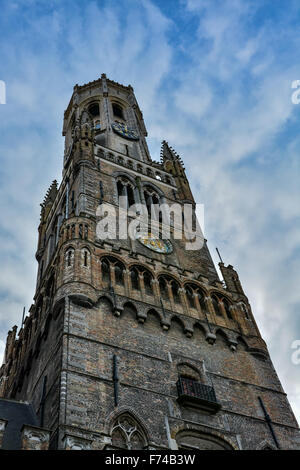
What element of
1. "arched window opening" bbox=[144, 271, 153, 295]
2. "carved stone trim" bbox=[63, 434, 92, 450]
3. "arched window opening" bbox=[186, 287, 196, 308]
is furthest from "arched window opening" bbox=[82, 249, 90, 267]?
"carved stone trim" bbox=[63, 434, 92, 450]

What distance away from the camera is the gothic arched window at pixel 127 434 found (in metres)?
18.0

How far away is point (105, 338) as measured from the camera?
70.9ft

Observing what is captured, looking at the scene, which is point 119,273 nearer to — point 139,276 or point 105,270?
point 105,270

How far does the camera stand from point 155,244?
3053 centimetres

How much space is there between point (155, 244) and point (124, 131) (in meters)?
18.4

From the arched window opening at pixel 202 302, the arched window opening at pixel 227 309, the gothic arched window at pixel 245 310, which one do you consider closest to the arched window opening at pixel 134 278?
the arched window opening at pixel 202 302

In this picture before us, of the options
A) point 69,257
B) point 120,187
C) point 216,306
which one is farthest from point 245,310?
point 120,187

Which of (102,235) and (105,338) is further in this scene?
(102,235)

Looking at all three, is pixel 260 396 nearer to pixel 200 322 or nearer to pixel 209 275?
pixel 200 322

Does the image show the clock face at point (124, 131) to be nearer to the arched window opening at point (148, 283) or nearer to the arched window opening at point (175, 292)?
the arched window opening at point (175, 292)

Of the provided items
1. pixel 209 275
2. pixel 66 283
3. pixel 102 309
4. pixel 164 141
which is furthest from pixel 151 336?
pixel 164 141

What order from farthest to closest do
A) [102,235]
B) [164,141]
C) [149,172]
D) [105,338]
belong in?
[164,141] < [149,172] < [102,235] < [105,338]

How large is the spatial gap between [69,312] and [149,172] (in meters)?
20.2

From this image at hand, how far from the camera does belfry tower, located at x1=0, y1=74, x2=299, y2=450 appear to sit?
1891 cm
